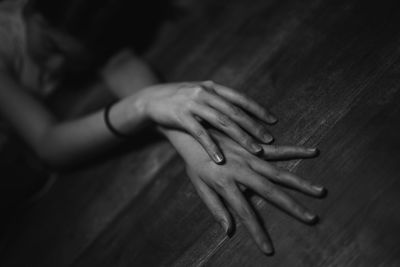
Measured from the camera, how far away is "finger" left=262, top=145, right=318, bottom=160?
75cm

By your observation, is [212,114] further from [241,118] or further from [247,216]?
[247,216]

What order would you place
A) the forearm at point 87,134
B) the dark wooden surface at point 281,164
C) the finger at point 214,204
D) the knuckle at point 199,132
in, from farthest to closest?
the forearm at point 87,134 < the knuckle at point 199,132 < the finger at point 214,204 < the dark wooden surface at point 281,164

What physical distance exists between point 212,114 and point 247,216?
0.89ft

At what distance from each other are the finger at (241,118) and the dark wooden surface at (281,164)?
0.12ft

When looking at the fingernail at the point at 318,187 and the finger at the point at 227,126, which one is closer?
the fingernail at the point at 318,187

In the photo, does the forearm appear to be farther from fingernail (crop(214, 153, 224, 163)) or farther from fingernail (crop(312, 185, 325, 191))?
fingernail (crop(312, 185, 325, 191))

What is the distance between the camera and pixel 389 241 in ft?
1.99

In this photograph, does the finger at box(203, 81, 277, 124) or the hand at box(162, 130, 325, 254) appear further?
the finger at box(203, 81, 277, 124)

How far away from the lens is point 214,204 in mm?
813

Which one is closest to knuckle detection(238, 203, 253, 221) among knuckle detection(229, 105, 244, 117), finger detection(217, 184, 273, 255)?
finger detection(217, 184, 273, 255)

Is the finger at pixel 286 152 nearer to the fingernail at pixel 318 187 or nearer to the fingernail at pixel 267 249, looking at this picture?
the fingernail at pixel 318 187

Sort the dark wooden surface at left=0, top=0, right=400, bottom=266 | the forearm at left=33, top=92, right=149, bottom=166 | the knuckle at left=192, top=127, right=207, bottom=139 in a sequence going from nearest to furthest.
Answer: the dark wooden surface at left=0, top=0, right=400, bottom=266
the knuckle at left=192, top=127, right=207, bottom=139
the forearm at left=33, top=92, right=149, bottom=166

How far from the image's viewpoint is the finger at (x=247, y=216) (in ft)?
2.31

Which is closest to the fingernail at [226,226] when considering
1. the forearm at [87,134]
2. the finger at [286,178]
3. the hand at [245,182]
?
the hand at [245,182]
